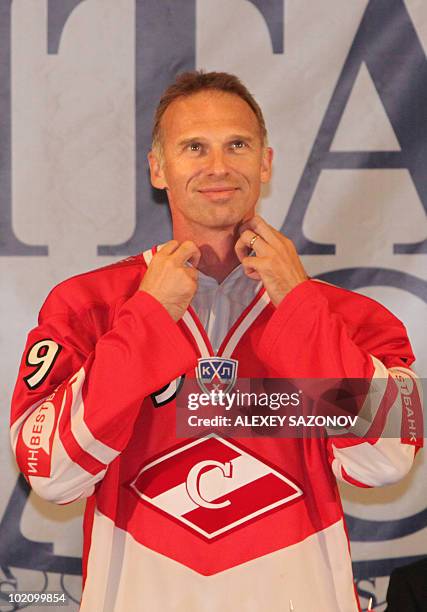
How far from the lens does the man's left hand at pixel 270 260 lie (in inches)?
66.5

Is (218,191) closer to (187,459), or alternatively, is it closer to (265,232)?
(265,232)

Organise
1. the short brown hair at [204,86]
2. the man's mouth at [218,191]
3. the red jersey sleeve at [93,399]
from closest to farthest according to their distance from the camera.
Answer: the red jersey sleeve at [93,399], the man's mouth at [218,191], the short brown hair at [204,86]

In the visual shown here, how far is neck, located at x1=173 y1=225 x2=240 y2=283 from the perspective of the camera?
1.88 meters

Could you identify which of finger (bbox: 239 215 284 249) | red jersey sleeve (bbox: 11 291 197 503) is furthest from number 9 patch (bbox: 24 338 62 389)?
finger (bbox: 239 215 284 249)

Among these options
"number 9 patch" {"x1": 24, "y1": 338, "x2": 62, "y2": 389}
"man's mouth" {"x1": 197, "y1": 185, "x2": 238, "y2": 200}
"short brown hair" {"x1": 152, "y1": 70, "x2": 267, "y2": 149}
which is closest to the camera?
"number 9 patch" {"x1": 24, "y1": 338, "x2": 62, "y2": 389}

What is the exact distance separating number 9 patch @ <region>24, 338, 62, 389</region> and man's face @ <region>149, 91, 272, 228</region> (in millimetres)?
411

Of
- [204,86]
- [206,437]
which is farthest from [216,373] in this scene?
[204,86]

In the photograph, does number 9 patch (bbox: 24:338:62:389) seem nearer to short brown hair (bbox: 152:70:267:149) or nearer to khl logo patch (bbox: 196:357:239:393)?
khl logo patch (bbox: 196:357:239:393)

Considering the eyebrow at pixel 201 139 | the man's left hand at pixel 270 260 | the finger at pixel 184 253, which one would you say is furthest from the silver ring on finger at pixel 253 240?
the eyebrow at pixel 201 139

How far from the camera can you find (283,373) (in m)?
1.66

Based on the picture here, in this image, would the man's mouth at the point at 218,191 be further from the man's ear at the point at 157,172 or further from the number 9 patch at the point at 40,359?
the number 9 patch at the point at 40,359

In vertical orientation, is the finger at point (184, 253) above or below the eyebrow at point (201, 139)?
below

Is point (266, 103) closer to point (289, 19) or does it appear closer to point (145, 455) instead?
point (289, 19)

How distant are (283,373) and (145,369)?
273mm
